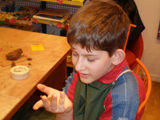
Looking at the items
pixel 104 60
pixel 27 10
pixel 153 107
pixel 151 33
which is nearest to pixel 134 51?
pixel 151 33

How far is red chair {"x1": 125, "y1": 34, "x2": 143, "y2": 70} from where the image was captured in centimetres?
204

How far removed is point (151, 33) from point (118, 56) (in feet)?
6.08

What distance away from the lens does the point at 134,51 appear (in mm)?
2193

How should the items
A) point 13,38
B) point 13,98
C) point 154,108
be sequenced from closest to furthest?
point 13,98
point 13,38
point 154,108

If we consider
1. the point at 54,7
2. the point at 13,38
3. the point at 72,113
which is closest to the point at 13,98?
the point at 72,113

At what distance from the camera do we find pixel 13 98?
3.09 ft

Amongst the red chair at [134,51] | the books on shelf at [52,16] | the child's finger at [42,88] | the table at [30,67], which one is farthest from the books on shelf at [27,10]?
the child's finger at [42,88]

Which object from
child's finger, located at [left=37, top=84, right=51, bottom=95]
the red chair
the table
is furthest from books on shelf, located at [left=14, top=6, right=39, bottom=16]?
child's finger, located at [left=37, top=84, right=51, bottom=95]

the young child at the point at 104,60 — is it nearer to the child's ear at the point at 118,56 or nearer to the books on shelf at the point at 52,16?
the child's ear at the point at 118,56

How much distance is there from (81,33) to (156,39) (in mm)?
2031

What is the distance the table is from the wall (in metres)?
1.31

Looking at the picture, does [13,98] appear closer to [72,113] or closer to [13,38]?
[72,113]

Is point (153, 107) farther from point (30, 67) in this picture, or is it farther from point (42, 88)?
point (42, 88)

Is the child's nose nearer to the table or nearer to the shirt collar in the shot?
the shirt collar
